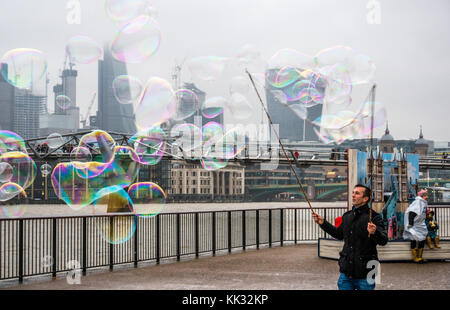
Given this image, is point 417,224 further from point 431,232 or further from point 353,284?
point 353,284

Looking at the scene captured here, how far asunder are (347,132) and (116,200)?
28390 mm

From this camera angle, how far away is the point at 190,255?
49.9ft

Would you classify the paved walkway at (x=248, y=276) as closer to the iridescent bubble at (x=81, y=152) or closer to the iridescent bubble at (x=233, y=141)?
the iridescent bubble at (x=81, y=152)

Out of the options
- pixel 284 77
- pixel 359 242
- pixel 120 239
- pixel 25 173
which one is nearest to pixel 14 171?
pixel 25 173

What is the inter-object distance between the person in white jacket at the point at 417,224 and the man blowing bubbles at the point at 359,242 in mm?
6955

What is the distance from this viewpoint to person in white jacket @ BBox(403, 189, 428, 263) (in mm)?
12938

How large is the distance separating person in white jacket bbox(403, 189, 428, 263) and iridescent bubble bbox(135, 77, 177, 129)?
11.9m

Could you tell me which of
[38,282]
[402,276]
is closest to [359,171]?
[402,276]

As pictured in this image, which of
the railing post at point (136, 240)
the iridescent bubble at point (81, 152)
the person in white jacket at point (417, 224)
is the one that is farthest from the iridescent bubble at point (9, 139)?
the person in white jacket at point (417, 224)

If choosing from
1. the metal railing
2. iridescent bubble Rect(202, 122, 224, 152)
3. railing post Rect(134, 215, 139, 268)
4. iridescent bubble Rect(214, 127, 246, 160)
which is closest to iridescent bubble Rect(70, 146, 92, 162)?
iridescent bubble Rect(202, 122, 224, 152)

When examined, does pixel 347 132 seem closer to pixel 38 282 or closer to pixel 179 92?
pixel 179 92

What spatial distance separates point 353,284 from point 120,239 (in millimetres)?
7934

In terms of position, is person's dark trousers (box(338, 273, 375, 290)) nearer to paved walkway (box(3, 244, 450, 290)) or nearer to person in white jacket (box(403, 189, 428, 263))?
paved walkway (box(3, 244, 450, 290))

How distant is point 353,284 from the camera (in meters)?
6.32
